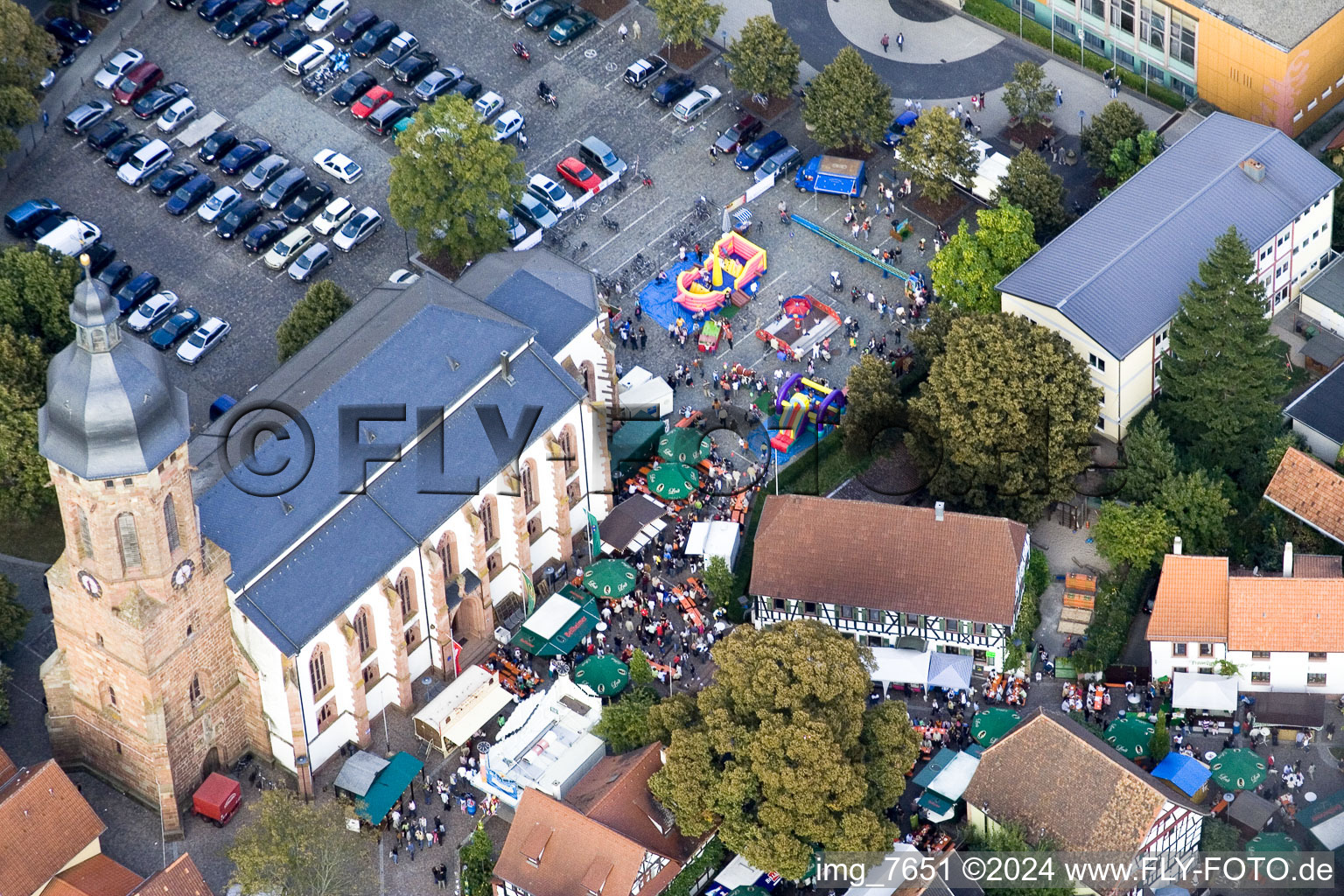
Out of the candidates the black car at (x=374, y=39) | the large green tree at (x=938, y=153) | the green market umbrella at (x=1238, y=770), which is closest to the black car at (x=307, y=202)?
the black car at (x=374, y=39)

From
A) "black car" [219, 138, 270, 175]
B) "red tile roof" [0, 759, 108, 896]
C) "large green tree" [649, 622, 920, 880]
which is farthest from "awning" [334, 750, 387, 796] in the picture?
"black car" [219, 138, 270, 175]

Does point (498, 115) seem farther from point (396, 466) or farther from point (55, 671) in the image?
point (55, 671)

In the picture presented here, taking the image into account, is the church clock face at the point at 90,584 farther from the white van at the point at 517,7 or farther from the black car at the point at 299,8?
the white van at the point at 517,7

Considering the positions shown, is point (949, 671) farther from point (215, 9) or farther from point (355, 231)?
point (215, 9)

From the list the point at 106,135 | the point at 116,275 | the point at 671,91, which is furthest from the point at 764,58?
the point at 106,135

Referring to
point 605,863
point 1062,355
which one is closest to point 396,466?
point 605,863

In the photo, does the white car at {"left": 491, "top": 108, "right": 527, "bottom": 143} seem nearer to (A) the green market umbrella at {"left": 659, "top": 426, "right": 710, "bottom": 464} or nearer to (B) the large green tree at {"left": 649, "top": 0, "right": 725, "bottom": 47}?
(B) the large green tree at {"left": 649, "top": 0, "right": 725, "bottom": 47}
